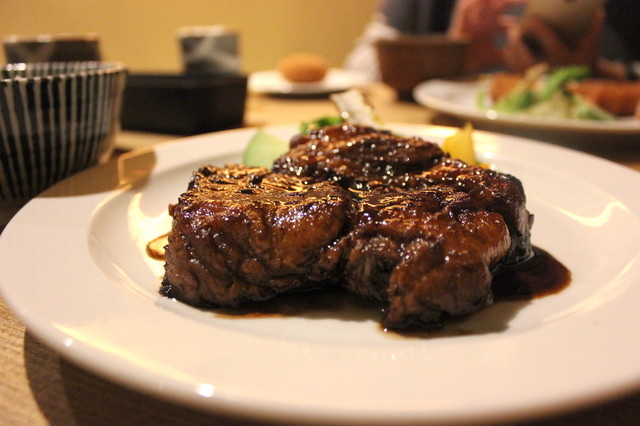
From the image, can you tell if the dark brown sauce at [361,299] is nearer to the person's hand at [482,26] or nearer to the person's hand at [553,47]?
the person's hand at [553,47]

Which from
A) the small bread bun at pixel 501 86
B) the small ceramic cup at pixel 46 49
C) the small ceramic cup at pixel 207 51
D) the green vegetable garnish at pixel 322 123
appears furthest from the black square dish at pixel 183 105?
the small bread bun at pixel 501 86

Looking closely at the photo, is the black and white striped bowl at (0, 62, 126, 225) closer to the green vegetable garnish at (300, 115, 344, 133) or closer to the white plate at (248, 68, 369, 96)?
the green vegetable garnish at (300, 115, 344, 133)

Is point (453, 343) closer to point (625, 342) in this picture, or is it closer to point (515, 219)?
point (625, 342)

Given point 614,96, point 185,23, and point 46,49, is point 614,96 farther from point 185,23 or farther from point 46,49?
point 185,23

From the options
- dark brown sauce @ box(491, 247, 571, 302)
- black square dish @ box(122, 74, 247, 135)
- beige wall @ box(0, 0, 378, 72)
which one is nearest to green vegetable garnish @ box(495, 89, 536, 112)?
black square dish @ box(122, 74, 247, 135)

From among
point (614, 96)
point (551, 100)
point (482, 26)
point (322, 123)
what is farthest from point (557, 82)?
point (482, 26)

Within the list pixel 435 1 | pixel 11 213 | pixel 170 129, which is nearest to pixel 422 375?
pixel 11 213

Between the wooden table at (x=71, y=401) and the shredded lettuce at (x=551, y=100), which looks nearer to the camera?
the wooden table at (x=71, y=401)

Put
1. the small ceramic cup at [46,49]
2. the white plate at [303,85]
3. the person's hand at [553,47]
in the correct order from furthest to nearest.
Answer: the white plate at [303,85], the person's hand at [553,47], the small ceramic cup at [46,49]
